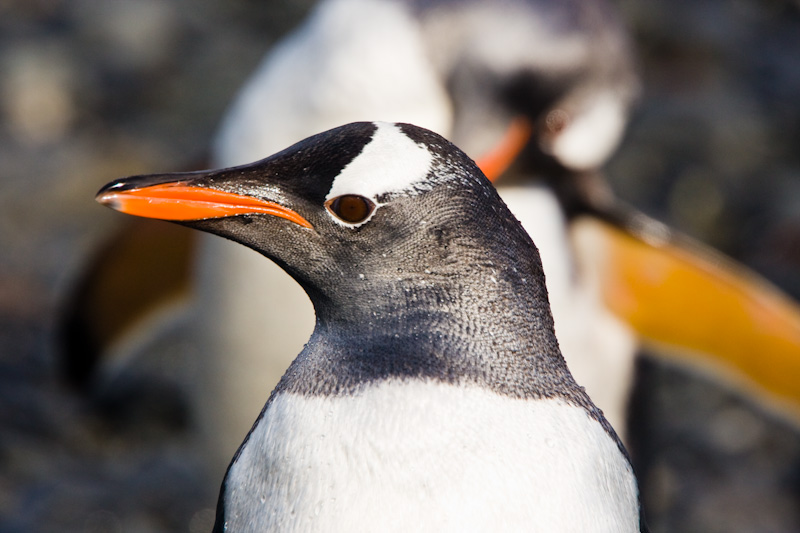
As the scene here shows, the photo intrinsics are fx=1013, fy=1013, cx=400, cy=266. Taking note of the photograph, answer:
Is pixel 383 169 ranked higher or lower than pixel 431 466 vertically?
higher

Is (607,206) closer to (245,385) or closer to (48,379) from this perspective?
(245,385)

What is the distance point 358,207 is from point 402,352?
0.43 feet

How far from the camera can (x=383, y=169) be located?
0.84 metres

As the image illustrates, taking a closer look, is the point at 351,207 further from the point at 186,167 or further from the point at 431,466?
the point at 186,167

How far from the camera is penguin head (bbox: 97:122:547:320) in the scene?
2.79 ft

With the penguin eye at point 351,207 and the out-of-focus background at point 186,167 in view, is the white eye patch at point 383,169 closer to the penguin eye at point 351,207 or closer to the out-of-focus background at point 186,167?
the penguin eye at point 351,207

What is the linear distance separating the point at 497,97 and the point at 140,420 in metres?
1.43

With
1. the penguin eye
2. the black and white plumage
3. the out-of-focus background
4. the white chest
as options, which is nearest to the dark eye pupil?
the penguin eye

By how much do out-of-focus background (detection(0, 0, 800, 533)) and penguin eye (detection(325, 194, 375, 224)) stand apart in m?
1.27

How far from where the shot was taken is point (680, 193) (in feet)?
11.4

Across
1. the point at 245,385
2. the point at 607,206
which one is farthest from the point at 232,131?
the point at 607,206

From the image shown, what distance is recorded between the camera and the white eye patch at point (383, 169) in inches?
33.1

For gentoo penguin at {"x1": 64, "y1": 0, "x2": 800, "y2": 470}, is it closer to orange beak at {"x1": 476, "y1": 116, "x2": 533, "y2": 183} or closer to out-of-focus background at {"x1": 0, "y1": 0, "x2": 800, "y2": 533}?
orange beak at {"x1": 476, "y1": 116, "x2": 533, "y2": 183}

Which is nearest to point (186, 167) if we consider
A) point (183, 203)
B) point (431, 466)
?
point (183, 203)
